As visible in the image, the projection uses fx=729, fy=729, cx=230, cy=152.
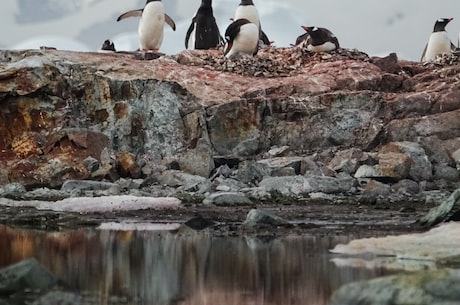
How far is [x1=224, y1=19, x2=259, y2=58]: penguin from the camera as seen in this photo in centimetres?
2022

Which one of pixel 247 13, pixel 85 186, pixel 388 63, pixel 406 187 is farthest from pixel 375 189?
pixel 247 13

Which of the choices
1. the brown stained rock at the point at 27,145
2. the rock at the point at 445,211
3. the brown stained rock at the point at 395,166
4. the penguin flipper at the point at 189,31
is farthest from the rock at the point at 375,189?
the penguin flipper at the point at 189,31

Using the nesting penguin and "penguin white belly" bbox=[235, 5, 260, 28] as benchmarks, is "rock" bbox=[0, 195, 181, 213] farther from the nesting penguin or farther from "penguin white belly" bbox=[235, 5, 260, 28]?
"penguin white belly" bbox=[235, 5, 260, 28]

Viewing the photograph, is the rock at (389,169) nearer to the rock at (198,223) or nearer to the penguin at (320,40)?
the rock at (198,223)

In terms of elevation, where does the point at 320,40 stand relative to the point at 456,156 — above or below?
above

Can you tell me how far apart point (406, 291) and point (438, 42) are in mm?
20709

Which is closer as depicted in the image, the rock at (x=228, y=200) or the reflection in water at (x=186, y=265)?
the reflection in water at (x=186, y=265)

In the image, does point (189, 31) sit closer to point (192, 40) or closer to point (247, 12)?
point (192, 40)

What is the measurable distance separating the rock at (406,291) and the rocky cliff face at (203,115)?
1113 centimetres

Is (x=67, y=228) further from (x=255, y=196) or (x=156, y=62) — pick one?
(x=156, y=62)

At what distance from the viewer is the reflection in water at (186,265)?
13.5 feet

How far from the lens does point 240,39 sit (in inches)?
797

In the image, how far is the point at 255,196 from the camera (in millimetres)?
11859

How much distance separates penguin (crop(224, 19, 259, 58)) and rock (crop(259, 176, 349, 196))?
7710mm
